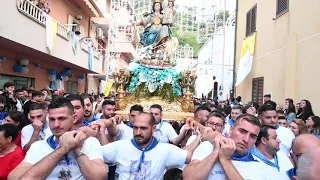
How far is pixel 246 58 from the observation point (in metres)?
16.9

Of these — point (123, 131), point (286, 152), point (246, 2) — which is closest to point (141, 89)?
point (123, 131)

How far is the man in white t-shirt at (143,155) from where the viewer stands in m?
3.58

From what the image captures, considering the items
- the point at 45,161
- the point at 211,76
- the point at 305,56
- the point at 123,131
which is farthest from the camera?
the point at 211,76

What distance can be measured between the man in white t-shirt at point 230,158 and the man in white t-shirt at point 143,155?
1.80 feet

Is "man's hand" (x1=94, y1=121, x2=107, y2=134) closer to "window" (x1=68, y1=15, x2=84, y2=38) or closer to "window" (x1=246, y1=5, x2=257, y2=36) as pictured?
"window" (x1=68, y1=15, x2=84, y2=38)

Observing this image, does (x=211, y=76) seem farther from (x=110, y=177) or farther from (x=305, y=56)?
(x=110, y=177)

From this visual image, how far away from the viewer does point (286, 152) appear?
500 centimetres

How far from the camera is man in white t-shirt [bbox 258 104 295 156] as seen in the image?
506cm

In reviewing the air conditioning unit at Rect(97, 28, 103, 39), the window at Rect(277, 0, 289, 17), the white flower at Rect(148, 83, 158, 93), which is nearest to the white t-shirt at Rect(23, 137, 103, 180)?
the white flower at Rect(148, 83, 158, 93)

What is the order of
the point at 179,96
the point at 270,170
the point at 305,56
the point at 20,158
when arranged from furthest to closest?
1. the point at 305,56
2. the point at 179,96
3. the point at 20,158
4. the point at 270,170

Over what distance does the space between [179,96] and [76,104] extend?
4.50 m

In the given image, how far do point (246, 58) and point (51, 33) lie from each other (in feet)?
28.6

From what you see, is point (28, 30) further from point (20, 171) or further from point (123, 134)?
point (20, 171)

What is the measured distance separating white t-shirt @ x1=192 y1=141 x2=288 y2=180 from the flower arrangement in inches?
203
